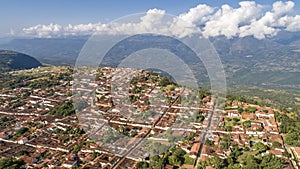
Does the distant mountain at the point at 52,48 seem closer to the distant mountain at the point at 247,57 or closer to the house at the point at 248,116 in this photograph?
the distant mountain at the point at 247,57

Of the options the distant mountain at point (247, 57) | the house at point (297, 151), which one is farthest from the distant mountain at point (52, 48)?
the house at point (297, 151)

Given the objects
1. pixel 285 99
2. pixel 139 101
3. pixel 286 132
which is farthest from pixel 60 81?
pixel 285 99

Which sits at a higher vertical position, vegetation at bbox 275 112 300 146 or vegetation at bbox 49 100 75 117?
vegetation at bbox 275 112 300 146

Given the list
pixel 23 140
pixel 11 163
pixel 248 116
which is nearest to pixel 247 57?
pixel 248 116

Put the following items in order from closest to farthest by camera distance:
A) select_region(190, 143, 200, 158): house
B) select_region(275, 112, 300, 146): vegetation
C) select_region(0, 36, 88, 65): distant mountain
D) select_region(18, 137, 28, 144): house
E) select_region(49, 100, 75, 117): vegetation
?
select_region(190, 143, 200, 158): house, select_region(275, 112, 300, 146): vegetation, select_region(18, 137, 28, 144): house, select_region(49, 100, 75, 117): vegetation, select_region(0, 36, 88, 65): distant mountain

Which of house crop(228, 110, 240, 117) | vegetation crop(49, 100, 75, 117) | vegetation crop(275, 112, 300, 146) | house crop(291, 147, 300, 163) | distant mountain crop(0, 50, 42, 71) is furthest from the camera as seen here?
distant mountain crop(0, 50, 42, 71)

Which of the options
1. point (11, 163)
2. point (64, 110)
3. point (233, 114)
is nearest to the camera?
point (11, 163)

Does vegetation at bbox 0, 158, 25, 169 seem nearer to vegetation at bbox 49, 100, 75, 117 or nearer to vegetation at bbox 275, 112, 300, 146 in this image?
vegetation at bbox 49, 100, 75, 117

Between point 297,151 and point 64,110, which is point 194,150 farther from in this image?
point 64,110

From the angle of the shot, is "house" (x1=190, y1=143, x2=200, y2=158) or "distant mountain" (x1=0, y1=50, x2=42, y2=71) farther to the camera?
"distant mountain" (x1=0, y1=50, x2=42, y2=71)

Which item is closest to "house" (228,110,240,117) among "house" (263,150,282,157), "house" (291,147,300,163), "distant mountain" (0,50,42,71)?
"house" (291,147,300,163)

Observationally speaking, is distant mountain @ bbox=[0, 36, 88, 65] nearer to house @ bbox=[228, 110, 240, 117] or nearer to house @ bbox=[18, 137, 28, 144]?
house @ bbox=[18, 137, 28, 144]

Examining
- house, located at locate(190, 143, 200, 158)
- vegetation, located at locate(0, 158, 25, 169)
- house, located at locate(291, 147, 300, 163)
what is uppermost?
house, located at locate(291, 147, 300, 163)
